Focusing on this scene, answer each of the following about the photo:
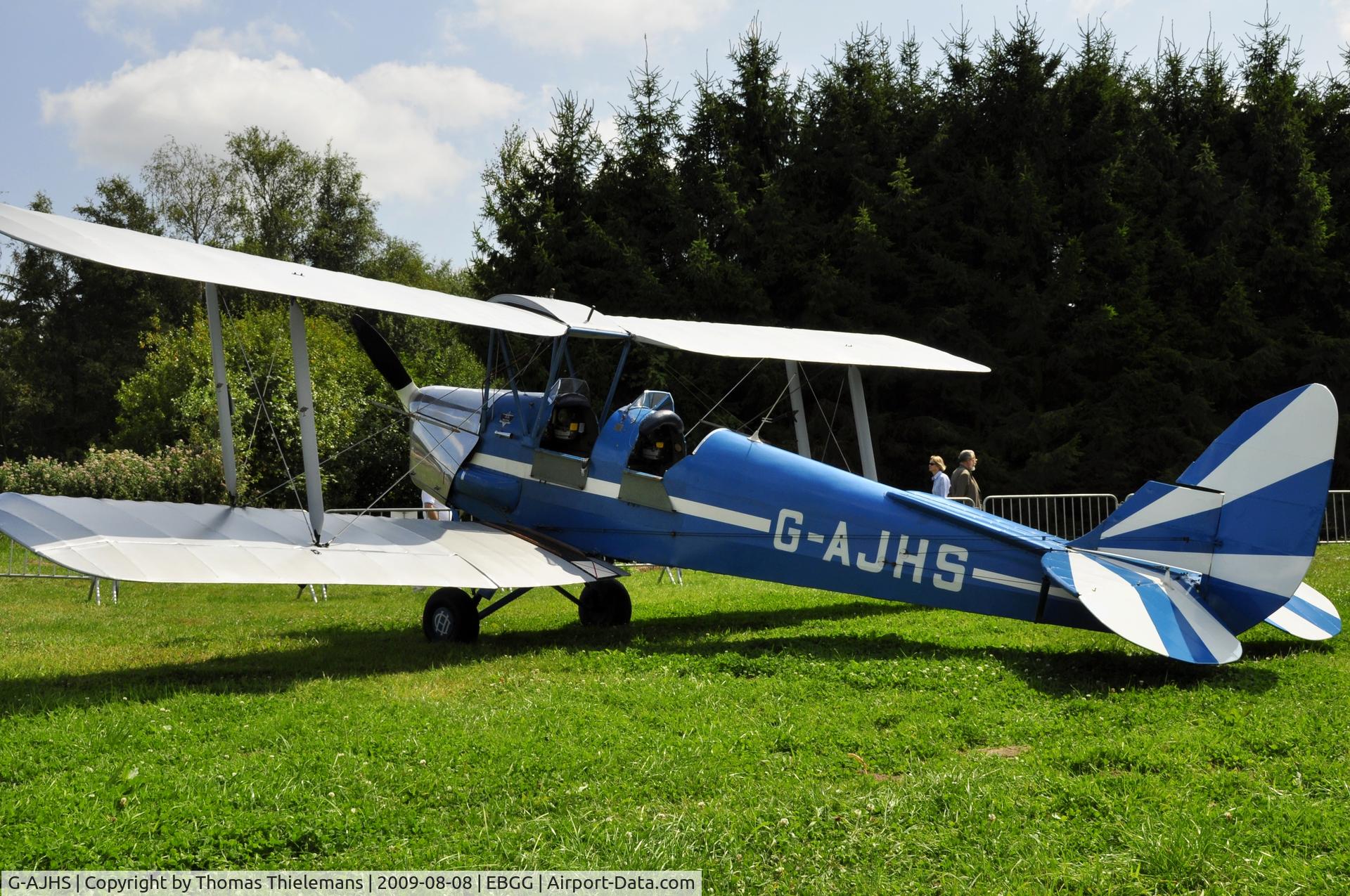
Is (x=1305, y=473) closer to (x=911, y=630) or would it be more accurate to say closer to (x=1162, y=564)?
(x=1162, y=564)

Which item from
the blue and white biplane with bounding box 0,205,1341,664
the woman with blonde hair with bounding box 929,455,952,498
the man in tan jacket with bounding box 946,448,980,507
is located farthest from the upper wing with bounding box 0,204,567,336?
the man in tan jacket with bounding box 946,448,980,507

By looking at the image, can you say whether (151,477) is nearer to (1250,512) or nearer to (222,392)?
(222,392)

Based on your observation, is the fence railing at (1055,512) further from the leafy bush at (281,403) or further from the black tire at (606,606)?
the leafy bush at (281,403)

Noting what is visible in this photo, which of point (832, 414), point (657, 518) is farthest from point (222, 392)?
point (832, 414)

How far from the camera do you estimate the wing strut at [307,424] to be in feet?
23.8

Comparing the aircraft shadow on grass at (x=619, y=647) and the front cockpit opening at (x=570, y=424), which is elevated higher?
the front cockpit opening at (x=570, y=424)

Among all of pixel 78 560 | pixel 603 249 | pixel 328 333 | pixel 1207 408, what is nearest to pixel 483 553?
pixel 78 560

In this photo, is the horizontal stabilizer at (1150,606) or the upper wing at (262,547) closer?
the horizontal stabilizer at (1150,606)

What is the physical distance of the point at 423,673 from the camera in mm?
7031

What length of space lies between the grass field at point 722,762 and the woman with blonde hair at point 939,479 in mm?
4946

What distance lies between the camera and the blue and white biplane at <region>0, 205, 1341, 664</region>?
592 centimetres

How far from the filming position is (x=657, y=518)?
28.0ft

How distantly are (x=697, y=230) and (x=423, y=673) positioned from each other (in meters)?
15.8

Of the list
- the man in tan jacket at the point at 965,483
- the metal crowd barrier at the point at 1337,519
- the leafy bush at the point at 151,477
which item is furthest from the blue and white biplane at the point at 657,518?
the leafy bush at the point at 151,477
